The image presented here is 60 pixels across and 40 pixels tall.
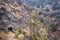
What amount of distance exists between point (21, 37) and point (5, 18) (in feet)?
5.21

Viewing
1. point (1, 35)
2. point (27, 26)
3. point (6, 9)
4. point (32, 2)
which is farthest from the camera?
point (32, 2)

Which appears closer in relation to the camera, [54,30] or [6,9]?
[6,9]

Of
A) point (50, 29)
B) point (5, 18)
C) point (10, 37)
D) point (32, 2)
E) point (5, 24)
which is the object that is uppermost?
point (32, 2)

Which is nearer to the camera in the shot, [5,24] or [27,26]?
[5,24]

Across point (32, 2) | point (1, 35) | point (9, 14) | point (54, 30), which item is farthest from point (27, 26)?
point (32, 2)

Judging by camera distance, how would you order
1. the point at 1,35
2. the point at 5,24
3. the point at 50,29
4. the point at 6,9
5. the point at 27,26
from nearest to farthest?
the point at 1,35 → the point at 5,24 → the point at 6,9 → the point at 27,26 → the point at 50,29

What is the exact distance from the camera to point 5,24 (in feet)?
23.0

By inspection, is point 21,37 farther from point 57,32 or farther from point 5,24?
point 57,32

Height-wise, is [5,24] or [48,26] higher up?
[48,26]

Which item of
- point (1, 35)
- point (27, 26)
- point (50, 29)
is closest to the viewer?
point (1, 35)

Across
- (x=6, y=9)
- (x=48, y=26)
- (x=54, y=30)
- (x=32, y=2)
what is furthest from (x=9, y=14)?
(x=32, y=2)

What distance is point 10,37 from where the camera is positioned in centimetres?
632

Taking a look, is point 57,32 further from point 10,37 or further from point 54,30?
point 10,37

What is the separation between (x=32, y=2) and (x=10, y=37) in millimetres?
16368
